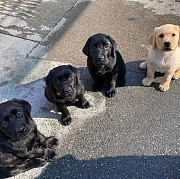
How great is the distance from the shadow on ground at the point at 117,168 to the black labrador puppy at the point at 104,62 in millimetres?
1092

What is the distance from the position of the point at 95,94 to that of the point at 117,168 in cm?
125

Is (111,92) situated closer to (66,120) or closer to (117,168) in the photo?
(66,120)

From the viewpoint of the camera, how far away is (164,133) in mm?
Result: 3527

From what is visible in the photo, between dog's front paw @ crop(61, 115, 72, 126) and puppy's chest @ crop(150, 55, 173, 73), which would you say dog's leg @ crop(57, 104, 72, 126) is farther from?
puppy's chest @ crop(150, 55, 173, 73)

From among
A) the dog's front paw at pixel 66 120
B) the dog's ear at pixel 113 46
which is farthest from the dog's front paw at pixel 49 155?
the dog's ear at pixel 113 46

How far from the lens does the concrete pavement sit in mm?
3270

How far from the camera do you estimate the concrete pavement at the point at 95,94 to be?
3.27 meters

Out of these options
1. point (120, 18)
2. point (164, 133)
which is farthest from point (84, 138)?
point (120, 18)

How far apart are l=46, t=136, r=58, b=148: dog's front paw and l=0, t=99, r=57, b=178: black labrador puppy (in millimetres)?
107

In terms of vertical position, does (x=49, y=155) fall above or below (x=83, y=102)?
below

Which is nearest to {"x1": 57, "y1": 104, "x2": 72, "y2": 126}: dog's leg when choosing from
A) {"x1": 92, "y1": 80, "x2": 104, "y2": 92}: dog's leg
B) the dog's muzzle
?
{"x1": 92, "y1": 80, "x2": 104, "y2": 92}: dog's leg

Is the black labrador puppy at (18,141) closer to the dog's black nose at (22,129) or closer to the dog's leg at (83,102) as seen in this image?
the dog's black nose at (22,129)

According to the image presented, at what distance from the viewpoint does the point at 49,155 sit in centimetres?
330

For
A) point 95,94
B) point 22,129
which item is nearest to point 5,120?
point 22,129
